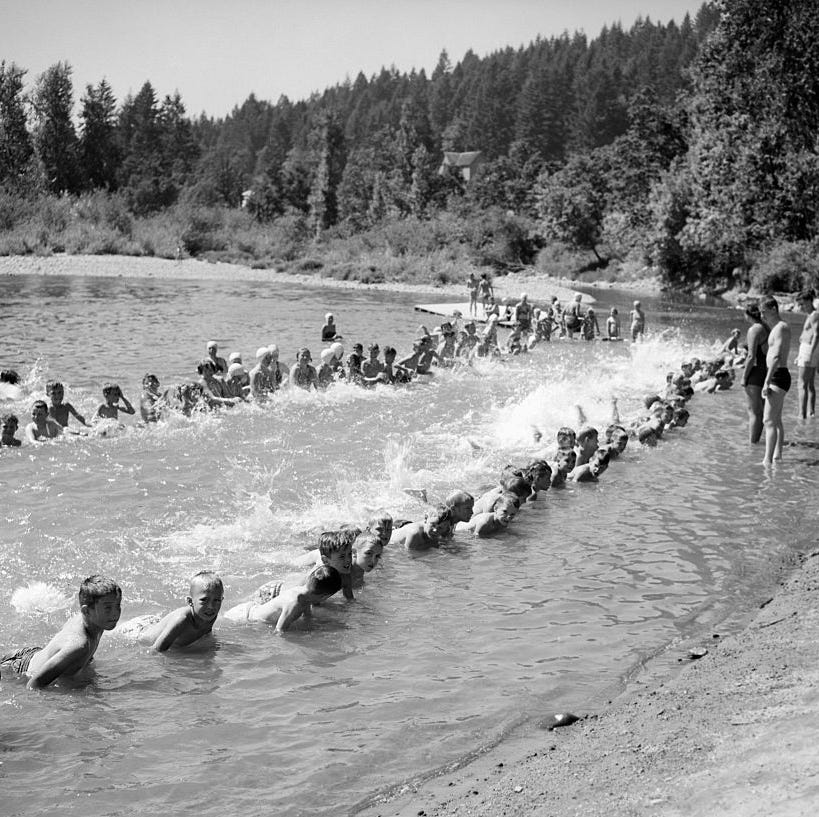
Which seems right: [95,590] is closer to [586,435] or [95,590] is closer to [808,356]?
[586,435]

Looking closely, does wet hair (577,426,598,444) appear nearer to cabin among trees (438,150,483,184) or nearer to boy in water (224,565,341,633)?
boy in water (224,565,341,633)

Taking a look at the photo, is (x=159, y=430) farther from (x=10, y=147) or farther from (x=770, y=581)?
(x=10, y=147)

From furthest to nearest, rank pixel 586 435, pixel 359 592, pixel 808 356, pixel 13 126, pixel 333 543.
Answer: pixel 13 126 → pixel 808 356 → pixel 586 435 → pixel 359 592 → pixel 333 543

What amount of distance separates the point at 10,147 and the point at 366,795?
7579cm

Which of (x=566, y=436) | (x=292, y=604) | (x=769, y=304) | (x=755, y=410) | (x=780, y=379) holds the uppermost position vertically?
(x=769, y=304)

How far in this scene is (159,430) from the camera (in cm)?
1491

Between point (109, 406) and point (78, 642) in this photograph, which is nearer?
point (78, 642)

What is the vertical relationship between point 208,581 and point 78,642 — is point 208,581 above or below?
above

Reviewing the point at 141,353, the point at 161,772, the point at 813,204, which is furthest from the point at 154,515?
the point at 813,204

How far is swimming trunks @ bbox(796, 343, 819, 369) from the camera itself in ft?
47.5

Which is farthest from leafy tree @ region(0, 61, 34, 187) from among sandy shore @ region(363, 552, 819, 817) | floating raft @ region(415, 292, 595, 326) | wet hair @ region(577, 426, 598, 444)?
sandy shore @ region(363, 552, 819, 817)

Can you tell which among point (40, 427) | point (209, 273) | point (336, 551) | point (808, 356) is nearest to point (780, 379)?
Answer: point (808, 356)

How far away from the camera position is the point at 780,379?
12.0 meters

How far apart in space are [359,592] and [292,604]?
1.07m
